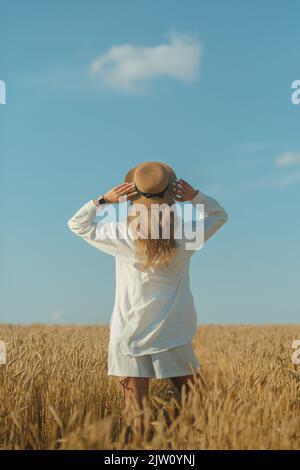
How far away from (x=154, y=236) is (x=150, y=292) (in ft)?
1.11

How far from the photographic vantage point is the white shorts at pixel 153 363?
362 cm

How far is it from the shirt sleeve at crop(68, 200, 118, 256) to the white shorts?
608mm

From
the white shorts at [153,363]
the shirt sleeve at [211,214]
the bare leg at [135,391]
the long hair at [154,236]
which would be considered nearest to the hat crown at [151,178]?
the long hair at [154,236]

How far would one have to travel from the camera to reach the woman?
11.8 feet

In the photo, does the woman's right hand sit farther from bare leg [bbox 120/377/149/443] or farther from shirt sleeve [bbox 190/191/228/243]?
bare leg [bbox 120/377/149/443]

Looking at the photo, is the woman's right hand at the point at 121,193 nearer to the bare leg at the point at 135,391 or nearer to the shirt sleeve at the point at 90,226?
the shirt sleeve at the point at 90,226

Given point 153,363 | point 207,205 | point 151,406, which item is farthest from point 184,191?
point 151,406

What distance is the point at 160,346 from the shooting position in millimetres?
3629

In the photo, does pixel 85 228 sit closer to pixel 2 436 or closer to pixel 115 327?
pixel 115 327

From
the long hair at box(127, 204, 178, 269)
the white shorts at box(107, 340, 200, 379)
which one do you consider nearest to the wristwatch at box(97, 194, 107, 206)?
the long hair at box(127, 204, 178, 269)

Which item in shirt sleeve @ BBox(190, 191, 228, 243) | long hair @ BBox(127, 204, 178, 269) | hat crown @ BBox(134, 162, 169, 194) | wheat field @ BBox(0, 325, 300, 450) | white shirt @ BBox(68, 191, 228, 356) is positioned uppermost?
hat crown @ BBox(134, 162, 169, 194)

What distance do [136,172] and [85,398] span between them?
1836 millimetres
